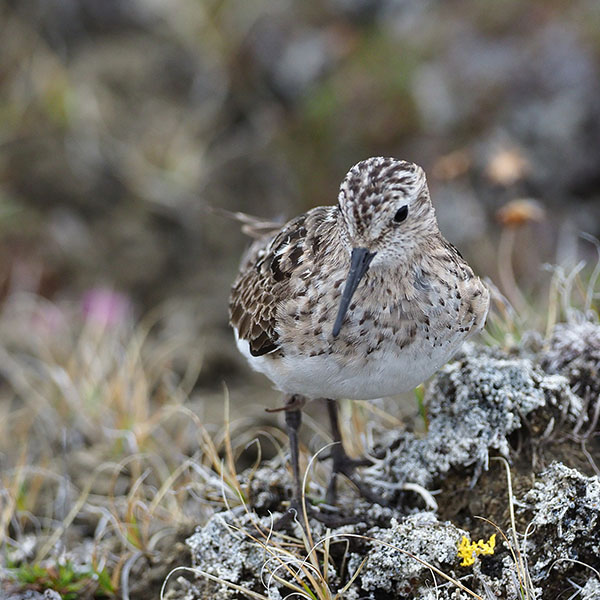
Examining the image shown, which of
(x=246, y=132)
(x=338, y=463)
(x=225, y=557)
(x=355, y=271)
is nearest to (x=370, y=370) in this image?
(x=355, y=271)

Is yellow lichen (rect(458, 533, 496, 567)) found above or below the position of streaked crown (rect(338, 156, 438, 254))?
below

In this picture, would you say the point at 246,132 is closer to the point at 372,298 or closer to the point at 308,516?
the point at 308,516

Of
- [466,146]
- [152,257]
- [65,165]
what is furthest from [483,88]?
[65,165]

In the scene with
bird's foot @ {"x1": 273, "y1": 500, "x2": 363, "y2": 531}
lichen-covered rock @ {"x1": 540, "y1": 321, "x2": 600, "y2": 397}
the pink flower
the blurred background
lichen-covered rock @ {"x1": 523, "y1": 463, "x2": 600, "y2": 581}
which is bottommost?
bird's foot @ {"x1": 273, "y1": 500, "x2": 363, "y2": 531}

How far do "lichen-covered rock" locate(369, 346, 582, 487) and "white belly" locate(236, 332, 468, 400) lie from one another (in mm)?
419

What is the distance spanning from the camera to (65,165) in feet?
30.0

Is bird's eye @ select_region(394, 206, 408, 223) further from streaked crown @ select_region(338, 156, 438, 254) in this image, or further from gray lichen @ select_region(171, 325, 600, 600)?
gray lichen @ select_region(171, 325, 600, 600)

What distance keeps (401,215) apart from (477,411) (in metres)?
1.17

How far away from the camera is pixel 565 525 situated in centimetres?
351

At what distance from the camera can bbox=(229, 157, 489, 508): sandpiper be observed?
11.1 feet

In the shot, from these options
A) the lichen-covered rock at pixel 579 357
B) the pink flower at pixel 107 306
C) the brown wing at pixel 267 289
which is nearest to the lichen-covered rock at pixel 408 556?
the brown wing at pixel 267 289

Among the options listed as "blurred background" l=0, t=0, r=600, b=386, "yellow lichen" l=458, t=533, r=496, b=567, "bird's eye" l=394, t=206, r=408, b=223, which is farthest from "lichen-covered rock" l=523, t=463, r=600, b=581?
"blurred background" l=0, t=0, r=600, b=386

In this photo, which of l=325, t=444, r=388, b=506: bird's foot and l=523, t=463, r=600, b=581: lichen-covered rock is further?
l=325, t=444, r=388, b=506: bird's foot

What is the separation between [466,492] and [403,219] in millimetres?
1380
